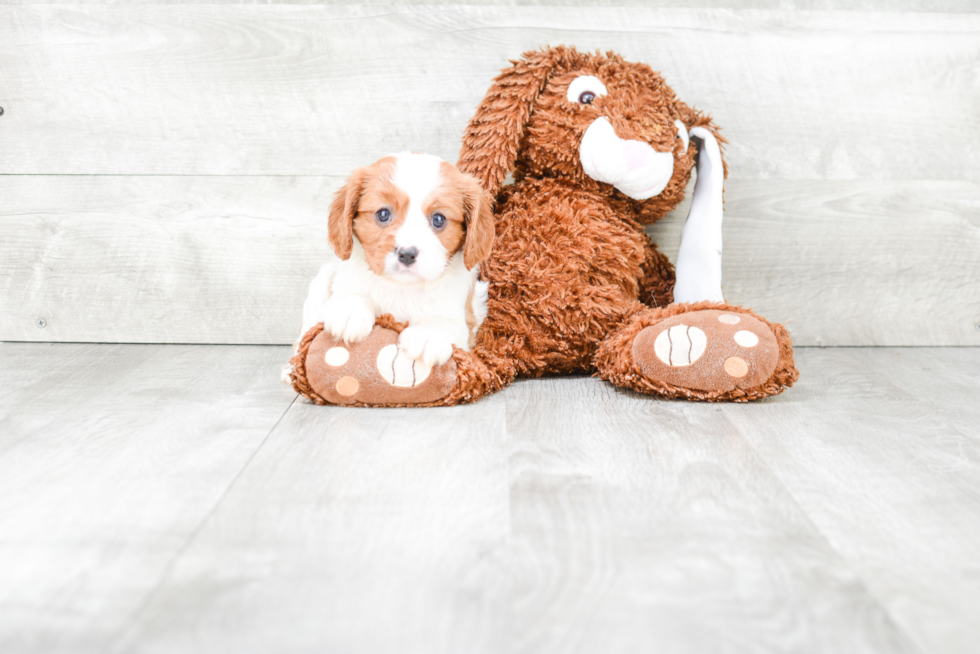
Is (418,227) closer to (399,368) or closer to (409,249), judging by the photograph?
(409,249)

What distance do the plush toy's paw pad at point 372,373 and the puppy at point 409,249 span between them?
14 mm

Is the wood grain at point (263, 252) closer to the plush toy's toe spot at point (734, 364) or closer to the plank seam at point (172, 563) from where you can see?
the plush toy's toe spot at point (734, 364)

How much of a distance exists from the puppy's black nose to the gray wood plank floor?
0.21 m

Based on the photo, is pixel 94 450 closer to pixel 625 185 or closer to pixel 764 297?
pixel 625 185

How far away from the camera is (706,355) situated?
1.09 m

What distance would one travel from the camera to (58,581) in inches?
24.6

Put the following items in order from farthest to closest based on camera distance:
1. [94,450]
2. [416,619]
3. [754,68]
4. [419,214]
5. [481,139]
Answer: [754,68] → [481,139] → [419,214] → [94,450] → [416,619]

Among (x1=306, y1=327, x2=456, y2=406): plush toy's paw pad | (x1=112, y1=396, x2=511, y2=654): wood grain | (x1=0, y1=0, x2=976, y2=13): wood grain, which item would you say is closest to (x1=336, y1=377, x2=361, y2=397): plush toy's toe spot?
(x1=306, y1=327, x2=456, y2=406): plush toy's paw pad

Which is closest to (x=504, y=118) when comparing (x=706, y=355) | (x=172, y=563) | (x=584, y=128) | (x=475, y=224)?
→ (x=584, y=128)

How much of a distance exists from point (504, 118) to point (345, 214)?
13.3 inches

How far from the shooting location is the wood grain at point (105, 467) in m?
0.60

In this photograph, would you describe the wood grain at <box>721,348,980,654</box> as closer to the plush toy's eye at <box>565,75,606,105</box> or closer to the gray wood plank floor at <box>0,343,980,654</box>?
the gray wood plank floor at <box>0,343,980,654</box>

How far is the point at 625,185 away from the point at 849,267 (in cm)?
58

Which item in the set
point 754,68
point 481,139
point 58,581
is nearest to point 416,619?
point 58,581
